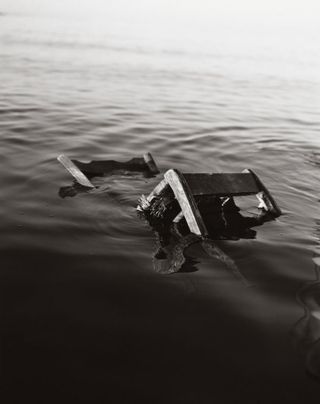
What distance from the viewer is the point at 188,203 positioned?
5215mm

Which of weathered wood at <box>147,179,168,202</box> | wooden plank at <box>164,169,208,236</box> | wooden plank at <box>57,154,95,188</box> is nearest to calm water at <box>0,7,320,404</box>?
wooden plank at <box>57,154,95,188</box>

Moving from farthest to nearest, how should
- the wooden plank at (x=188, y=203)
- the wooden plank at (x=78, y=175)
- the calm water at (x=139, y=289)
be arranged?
the wooden plank at (x=78, y=175) → the wooden plank at (x=188, y=203) → the calm water at (x=139, y=289)

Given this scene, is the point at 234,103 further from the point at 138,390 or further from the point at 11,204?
the point at 138,390

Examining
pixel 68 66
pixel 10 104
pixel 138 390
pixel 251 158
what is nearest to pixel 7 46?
pixel 68 66

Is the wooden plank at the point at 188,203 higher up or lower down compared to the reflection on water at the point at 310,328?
higher up

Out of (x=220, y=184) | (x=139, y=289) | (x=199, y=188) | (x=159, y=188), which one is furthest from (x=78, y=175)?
(x=139, y=289)

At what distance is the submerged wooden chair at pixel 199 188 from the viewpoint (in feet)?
17.2

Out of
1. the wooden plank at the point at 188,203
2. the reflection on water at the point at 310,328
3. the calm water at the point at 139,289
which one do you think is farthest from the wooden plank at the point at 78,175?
the reflection on water at the point at 310,328

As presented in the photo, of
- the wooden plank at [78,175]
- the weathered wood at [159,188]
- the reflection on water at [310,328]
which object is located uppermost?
the weathered wood at [159,188]

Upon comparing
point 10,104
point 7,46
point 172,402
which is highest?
point 7,46

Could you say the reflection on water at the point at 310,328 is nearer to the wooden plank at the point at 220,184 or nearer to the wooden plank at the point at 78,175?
the wooden plank at the point at 220,184

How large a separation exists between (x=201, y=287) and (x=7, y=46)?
101 ft

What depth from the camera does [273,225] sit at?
634 centimetres

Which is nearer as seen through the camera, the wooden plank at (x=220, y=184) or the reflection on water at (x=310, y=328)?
the reflection on water at (x=310, y=328)
